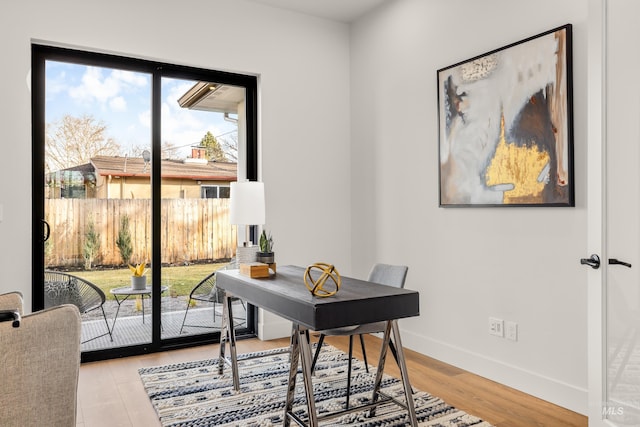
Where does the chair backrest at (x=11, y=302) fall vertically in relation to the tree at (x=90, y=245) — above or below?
below

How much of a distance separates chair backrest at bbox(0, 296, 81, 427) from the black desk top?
2.97ft

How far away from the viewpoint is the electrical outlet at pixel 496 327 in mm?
3059

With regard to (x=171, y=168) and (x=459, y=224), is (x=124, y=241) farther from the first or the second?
(x=459, y=224)

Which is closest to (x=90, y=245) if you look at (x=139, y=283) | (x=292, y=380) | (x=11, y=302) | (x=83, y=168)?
Result: (x=139, y=283)

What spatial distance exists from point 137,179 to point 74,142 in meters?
0.51

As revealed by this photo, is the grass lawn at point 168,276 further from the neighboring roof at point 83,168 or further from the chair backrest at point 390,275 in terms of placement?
the chair backrest at point 390,275

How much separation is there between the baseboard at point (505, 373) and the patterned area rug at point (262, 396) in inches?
15.4

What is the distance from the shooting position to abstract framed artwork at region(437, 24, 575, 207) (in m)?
2.65

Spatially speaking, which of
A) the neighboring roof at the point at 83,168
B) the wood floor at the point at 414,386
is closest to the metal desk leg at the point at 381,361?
the wood floor at the point at 414,386

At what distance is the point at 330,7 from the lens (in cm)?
418

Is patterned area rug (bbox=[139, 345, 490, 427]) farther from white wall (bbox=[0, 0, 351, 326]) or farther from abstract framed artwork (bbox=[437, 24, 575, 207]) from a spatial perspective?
abstract framed artwork (bbox=[437, 24, 575, 207])

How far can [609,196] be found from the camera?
2.03 meters

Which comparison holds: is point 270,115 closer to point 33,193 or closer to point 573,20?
point 33,193

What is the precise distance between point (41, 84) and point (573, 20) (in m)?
3.42
